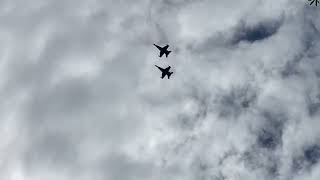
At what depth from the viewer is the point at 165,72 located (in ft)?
561

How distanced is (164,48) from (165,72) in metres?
11.0

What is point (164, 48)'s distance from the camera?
16500 cm
